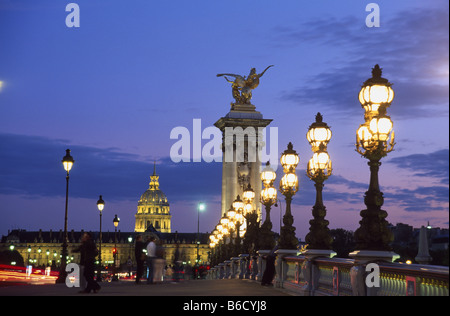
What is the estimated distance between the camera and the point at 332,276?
2152 centimetres

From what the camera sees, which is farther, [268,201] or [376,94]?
[268,201]

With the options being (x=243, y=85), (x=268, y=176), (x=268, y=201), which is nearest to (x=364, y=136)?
(x=268, y=201)

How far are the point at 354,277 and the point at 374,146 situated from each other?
3.26m

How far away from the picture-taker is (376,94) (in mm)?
19188

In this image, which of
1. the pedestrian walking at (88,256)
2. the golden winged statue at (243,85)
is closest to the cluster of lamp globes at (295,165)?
the pedestrian walking at (88,256)

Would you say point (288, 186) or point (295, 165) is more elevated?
point (295, 165)

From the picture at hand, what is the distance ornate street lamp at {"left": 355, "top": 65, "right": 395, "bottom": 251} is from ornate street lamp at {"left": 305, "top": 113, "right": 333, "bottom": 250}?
564cm

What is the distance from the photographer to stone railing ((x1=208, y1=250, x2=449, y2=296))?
1391cm

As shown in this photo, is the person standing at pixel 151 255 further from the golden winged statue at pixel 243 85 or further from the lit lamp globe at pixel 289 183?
the golden winged statue at pixel 243 85

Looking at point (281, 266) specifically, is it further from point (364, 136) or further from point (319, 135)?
point (364, 136)

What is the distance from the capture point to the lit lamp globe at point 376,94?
→ 19.2 meters

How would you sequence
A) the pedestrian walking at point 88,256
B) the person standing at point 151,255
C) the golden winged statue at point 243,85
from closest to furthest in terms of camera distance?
the pedestrian walking at point 88,256, the person standing at point 151,255, the golden winged statue at point 243,85

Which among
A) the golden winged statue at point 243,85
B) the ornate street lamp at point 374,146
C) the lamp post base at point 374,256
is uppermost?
the golden winged statue at point 243,85

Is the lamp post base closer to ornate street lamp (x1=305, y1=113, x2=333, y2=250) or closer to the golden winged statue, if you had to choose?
ornate street lamp (x1=305, y1=113, x2=333, y2=250)
